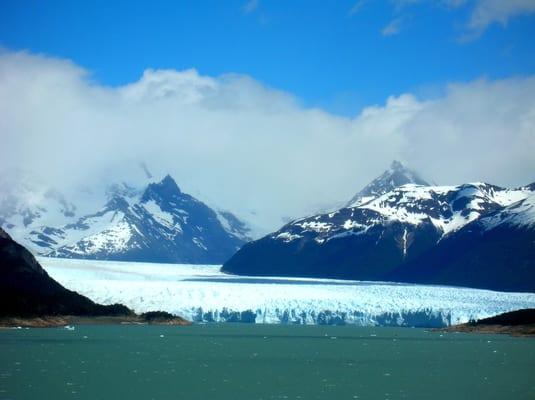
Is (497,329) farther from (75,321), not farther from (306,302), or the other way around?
(75,321)

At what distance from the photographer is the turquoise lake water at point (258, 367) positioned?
178 feet

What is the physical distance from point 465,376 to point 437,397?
11.7 m

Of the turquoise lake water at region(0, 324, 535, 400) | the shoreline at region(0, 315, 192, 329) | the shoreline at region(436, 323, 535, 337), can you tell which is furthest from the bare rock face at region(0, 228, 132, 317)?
the shoreline at region(436, 323, 535, 337)

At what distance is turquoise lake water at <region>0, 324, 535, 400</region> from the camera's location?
54281 millimetres

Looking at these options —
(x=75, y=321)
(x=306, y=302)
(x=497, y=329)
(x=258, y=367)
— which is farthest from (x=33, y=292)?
(x=258, y=367)

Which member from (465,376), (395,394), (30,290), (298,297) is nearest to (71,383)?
(395,394)

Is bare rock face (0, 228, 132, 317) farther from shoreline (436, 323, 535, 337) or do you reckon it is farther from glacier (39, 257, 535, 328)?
shoreline (436, 323, 535, 337)

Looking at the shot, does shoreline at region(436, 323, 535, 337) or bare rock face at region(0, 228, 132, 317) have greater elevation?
bare rock face at region(0, 228, 132, 317)

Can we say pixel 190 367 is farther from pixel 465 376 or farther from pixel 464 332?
pixel 464 332

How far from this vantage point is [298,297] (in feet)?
462

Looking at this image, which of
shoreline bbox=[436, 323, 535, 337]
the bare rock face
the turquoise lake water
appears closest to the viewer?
the turquoise lake water

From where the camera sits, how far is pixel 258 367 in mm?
69250

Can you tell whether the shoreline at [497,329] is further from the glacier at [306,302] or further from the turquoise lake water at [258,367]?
the glacier at [306,302]

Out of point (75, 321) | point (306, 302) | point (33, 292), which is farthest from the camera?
point (306, 302)
